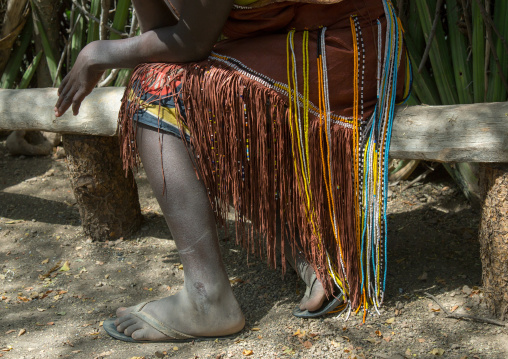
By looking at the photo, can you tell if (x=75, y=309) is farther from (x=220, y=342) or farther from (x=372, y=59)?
(x=372, y=59)

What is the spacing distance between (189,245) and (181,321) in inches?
8.7

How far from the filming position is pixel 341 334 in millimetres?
1581

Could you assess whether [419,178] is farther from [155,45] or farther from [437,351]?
[155,45]

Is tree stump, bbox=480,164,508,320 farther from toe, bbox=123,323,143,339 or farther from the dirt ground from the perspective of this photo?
toe, bbox=123,323,143,339

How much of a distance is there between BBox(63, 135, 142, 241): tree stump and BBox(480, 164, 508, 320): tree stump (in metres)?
1.32

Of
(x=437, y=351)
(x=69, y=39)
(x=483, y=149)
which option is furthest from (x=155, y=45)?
(x=69, y=39)

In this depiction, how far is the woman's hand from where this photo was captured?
5.18 ft

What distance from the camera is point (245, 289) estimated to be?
1870mm

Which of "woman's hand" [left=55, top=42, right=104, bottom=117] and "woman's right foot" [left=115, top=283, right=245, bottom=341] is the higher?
"woman's hand" [left=55, top=42, right=104, bottom=117]

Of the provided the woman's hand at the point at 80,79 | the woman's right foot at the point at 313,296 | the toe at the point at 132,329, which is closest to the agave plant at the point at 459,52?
the woman's right foot at the point at 313,296

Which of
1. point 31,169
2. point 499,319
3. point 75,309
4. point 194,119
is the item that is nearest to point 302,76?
point 194,119

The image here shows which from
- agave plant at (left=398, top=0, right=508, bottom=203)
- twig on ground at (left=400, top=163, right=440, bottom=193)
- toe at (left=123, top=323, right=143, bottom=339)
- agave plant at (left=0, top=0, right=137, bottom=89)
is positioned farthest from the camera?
agave plant at (left=0, top=0, right=137, bottom=89)

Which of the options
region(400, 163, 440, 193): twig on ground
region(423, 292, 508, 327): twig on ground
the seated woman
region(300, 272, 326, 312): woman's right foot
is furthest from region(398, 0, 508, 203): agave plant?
region(300, 272, 326, 312): woman's right foot

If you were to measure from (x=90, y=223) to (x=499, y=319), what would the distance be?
151 cm
